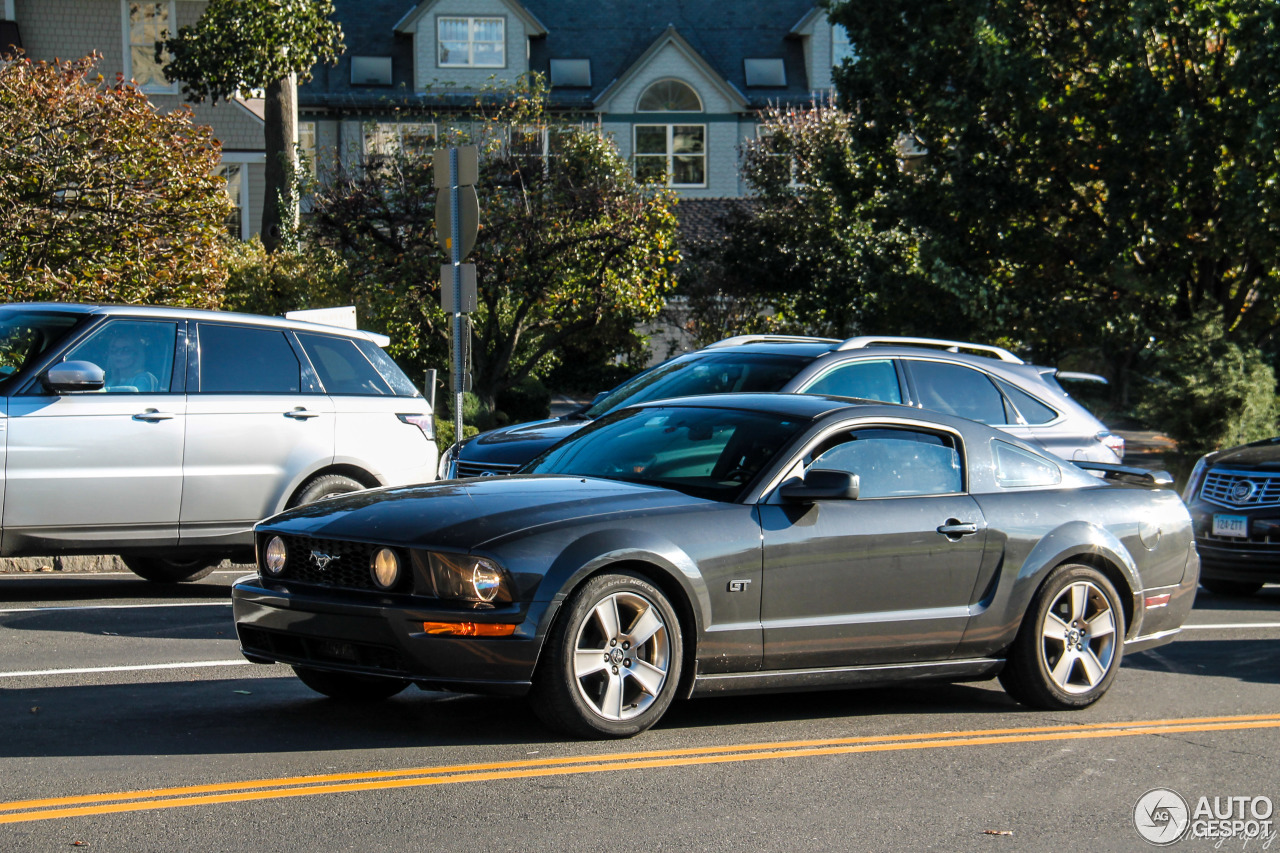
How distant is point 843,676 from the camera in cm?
652

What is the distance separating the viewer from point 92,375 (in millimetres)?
9117

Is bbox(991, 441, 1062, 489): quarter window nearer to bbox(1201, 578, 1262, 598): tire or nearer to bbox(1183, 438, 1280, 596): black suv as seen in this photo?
bbox(1183, 438, 1280, 596): black suv

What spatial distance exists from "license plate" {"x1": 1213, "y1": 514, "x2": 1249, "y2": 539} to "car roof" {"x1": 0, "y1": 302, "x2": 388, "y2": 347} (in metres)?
6.82

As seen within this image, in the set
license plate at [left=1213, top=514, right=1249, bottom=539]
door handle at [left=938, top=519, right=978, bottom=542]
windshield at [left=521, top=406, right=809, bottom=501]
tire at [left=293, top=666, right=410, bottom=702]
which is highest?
windshield at [left=521, top=406, right=809, bottom=501]

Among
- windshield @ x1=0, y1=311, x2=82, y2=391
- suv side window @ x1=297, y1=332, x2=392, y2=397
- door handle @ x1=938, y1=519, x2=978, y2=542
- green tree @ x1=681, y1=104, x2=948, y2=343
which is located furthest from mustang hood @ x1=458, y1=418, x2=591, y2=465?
green tree @ x1=681, y1=104, x2=948, y2=343

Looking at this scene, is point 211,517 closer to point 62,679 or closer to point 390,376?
point 390,376

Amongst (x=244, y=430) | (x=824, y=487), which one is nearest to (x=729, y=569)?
(x=824, y=487)

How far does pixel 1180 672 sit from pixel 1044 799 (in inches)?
126

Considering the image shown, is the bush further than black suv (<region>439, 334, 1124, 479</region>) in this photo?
Yes

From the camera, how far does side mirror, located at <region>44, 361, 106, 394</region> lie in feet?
29.6

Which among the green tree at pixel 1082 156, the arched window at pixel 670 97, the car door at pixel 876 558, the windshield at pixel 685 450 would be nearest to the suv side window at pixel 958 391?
the car door at pixel 876 558

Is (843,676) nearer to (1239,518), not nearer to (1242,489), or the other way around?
(1239,518)

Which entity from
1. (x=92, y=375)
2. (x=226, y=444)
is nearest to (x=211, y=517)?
(x=226, y=444)

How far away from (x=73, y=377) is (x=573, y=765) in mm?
4888
